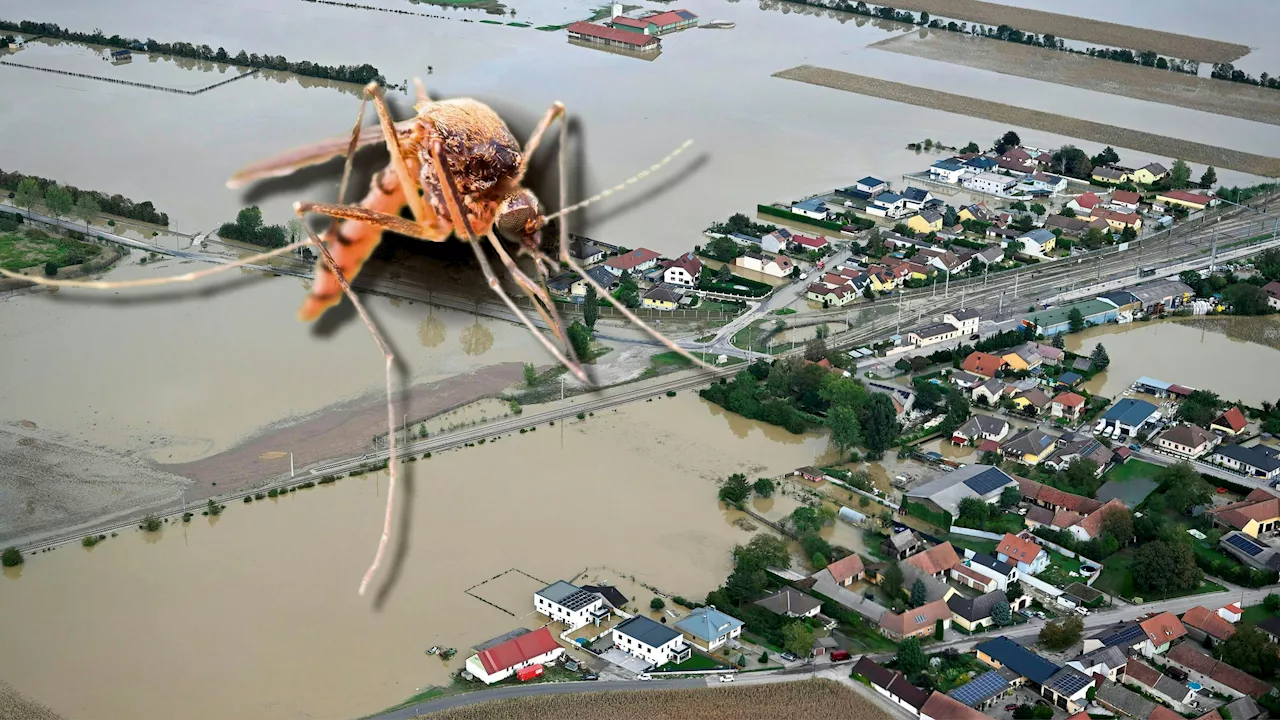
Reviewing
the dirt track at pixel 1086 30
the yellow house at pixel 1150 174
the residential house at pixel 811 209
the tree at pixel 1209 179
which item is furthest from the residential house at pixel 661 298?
the dirt track at pixel 1086 30

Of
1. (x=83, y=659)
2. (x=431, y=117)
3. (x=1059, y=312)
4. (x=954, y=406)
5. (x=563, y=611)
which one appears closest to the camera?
(x=431, y=117)

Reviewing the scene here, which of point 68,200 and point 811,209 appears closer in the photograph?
point 68,200

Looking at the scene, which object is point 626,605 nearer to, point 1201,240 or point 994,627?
point 994,627

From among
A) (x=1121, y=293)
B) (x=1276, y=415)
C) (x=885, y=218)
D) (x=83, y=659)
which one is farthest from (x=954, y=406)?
(x=83, y=659)

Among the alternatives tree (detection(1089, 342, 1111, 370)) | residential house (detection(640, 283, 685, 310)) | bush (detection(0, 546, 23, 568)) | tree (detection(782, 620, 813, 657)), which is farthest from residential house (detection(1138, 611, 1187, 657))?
bush (detection(0, 546, 23, 568))

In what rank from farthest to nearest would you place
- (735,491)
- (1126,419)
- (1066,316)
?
(1066,316)
(1126,419)
(735,491)

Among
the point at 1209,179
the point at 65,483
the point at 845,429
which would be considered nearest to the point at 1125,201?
the point at 1209,179

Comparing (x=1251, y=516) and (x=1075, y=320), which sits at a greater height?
(x=1075, y=320)

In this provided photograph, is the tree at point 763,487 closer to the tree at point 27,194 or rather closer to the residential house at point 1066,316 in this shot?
the residential house at point 1066,316

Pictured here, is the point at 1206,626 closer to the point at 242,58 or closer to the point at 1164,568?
the point at 1164,568
